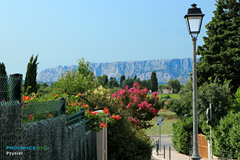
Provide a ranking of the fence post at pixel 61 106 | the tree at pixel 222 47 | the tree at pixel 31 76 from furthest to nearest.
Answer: the tree at pixel 222 47 → the tree at pixel 31 76 → the fence post at pixel 61 106

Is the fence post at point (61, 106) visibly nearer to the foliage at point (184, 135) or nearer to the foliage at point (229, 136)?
the foliage at point (229, 136)

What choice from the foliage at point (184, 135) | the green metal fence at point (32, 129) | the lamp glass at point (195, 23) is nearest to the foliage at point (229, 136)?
the foliage at point (184, 135)

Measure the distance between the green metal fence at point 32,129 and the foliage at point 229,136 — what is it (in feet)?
49.6

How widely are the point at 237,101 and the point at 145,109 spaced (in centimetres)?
1021

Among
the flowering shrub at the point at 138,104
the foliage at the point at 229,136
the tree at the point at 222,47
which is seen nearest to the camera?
the foliage at the point at 229,136

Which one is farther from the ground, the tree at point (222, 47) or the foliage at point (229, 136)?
the tree at point (222, 47)

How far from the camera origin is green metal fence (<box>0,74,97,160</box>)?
288 centimetres

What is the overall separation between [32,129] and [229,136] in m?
18.9

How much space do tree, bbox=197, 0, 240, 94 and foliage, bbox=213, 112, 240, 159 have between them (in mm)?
12233

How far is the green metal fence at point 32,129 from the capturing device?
288 cm

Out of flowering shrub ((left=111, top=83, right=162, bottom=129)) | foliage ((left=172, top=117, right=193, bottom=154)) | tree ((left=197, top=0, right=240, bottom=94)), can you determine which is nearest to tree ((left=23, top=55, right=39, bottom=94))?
flowering shrub ((left=111, top=83, right=162, bottom=129))

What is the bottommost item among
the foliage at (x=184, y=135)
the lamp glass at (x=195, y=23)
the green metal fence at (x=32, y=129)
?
the foliage at (x=184, y=135)

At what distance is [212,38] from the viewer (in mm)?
→ 34031

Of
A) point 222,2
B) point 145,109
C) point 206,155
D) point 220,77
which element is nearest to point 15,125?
point 145,109
